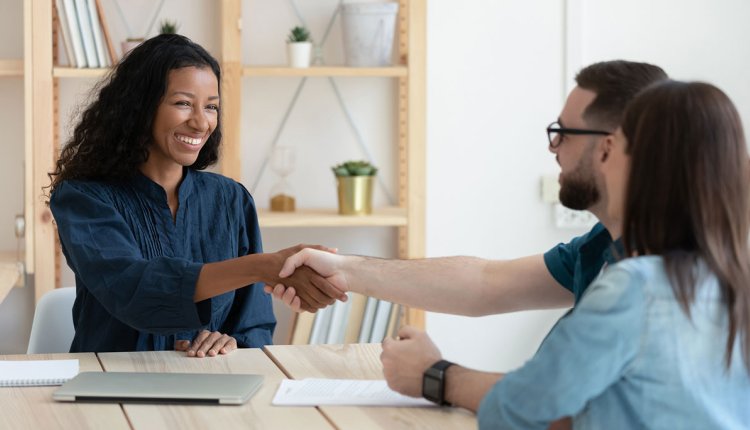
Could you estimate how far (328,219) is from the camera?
348cm

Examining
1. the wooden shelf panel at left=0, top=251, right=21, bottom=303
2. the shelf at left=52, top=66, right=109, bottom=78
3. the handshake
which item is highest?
the shelf at left=52, top=66, right=109, bottom=78

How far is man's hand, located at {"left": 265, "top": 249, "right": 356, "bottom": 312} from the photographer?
8.07 ft

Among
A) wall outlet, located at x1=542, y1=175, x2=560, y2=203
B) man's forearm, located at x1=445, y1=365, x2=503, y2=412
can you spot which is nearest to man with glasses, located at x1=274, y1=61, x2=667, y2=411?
man's forearm, located at x1=445, y1=365, x2=503, y2=412

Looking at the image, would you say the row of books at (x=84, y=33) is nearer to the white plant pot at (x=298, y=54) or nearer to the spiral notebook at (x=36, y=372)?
the white plant pot at (x=298, y=54)

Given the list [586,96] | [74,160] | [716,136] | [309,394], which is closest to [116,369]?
[309,394]

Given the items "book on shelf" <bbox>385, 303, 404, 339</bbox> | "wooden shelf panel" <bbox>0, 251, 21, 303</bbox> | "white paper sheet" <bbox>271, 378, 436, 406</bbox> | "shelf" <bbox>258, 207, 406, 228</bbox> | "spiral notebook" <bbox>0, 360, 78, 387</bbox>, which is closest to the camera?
"white paper sheet" <bbox>271, 378, 436, 406</bbox>

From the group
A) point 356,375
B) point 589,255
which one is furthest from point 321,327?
point 589,255

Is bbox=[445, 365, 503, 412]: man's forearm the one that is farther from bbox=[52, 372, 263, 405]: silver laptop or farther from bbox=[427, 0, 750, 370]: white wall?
bbox=[427, 0, 750, 370]: white wall

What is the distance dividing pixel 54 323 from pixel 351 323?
1.19 meters

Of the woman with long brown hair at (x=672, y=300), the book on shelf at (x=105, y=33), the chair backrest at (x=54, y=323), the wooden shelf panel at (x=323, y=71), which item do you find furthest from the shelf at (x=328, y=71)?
the woman with long brown hair at (x=672, y=300)

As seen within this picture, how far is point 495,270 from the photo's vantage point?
2.32m

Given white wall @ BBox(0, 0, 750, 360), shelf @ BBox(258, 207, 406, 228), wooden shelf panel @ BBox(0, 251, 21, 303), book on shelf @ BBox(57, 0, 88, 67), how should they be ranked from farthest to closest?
white wall @ BBox(0, 0, 750, 360), shelf @ BBox(258, 207, 406, 228), book on shelf @ BBox(57, 0, 88, 67), wooden shelf panel @ BBox(0, 251, 21, 303)

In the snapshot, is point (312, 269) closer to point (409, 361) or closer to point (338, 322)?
point (409, 361)

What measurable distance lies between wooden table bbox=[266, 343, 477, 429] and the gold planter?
4.22 ft
